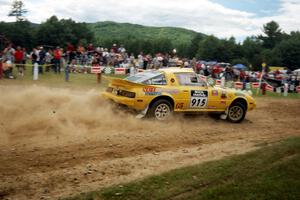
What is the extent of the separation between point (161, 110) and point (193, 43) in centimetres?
10933

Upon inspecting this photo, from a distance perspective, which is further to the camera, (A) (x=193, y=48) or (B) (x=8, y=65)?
(A) (x=193, y=48)

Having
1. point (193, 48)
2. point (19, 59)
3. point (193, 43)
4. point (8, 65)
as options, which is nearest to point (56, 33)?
point (193, 48)

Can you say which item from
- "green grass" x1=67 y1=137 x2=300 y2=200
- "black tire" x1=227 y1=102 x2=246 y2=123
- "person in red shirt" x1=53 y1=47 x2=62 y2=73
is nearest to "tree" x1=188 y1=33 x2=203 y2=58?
"person in red shirt" x1=53 y1=47 x2=62 y2=73

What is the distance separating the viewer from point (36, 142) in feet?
27.9

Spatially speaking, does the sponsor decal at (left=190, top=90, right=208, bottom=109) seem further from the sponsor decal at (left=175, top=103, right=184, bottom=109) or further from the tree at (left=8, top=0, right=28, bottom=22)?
the tree at (left=8, top=0, right=28, bottom=22)

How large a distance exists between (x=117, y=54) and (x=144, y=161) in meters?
23.5

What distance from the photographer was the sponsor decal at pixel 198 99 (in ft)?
39.9

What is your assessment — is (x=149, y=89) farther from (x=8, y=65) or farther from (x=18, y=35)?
(x=18, y=35)

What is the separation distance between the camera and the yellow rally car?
11352 mm

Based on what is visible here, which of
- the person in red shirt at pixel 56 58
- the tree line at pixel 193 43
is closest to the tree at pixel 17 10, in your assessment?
the tree line at pixel 193 43

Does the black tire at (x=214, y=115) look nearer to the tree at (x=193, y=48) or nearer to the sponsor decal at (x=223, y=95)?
the sponsor decal at (x=223, y=95)

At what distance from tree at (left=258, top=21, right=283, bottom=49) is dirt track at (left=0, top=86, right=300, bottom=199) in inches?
4440

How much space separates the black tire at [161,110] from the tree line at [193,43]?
52814mm

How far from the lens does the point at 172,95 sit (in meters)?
11.7
